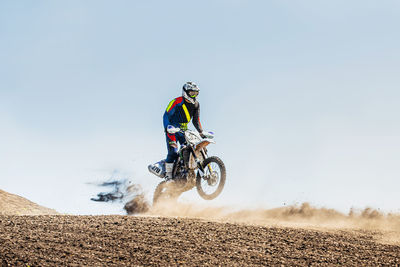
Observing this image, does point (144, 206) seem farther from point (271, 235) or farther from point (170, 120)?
point (271, 235)

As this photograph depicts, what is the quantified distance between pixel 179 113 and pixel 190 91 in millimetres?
773

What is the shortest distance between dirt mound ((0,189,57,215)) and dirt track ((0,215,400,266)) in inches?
229

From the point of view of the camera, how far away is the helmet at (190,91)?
13.9 meters

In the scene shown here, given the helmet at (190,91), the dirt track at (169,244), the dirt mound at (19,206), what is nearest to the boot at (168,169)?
the helmet at (190,91)

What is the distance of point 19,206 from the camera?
693 inches

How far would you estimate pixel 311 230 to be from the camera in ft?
37.5

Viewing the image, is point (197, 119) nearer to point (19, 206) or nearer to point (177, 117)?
point (177, 117)

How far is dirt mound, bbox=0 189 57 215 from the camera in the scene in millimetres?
17000

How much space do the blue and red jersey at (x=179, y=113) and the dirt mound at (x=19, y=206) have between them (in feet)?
21.5

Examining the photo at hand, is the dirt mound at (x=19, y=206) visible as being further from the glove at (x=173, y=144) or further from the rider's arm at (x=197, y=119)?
the rider's arm at (x=197, y=119)

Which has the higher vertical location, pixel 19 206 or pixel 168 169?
pixel 168 169

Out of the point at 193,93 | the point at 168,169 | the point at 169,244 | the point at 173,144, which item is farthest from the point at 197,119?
the point at 169,244

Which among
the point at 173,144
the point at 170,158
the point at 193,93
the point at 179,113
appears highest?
the point at 193,93

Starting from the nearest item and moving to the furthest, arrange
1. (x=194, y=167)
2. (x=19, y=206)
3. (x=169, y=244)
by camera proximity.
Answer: (x=169, y=244), (x=194, y=167), (x=19, y=206)
